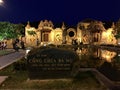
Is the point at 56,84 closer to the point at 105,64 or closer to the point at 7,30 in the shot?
the point at 105,64

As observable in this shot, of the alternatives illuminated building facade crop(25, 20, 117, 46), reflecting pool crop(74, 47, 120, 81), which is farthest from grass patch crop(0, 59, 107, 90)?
illuminated building facade crop(25, 20, 117, 46)

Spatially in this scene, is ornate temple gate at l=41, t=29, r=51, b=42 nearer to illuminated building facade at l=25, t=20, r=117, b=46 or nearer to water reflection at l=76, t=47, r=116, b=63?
illuminated building facade at l=25, t=20, r=117, b=46

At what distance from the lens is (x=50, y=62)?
13.9m

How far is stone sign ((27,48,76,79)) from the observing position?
546 inches

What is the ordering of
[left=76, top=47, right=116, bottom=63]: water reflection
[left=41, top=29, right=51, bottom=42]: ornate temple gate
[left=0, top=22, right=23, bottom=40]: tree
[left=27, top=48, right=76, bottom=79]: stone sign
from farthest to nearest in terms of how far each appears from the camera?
1. [left=41, top=29, right=51, bottom=42]: ornate temple gate
2. [left=0, top=22, right=23, bottom=40]: tree
3. [left=76, top=47, right=116, bottom=63]: water reflection
4. [left=27, top=48, right=76, bottom=79]: stone sign

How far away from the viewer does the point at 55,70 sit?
13984 mm

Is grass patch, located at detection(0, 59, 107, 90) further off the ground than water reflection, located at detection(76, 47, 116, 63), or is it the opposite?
water reflection, located at detection(76, 47, 116, 63)

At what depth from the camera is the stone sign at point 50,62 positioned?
13875mm

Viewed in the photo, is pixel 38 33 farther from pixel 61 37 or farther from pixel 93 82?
pixel 93 82

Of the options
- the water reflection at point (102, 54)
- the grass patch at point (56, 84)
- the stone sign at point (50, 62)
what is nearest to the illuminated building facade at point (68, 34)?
the water reflection at point (102, 54)

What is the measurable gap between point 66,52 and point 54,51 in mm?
538

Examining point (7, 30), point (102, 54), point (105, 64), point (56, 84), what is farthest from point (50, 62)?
point (7, 30)

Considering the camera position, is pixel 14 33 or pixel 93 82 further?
pixel 14 33

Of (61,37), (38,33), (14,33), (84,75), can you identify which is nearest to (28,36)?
(38,33)
